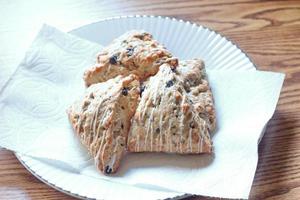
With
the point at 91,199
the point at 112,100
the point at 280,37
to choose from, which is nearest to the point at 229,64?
the point at 280,37

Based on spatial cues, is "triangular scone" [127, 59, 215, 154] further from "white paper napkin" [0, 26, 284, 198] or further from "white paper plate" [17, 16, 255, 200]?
"white paper plate" [17, 16, 255, 200]

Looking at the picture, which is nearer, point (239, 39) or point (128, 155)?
point (128, 155)

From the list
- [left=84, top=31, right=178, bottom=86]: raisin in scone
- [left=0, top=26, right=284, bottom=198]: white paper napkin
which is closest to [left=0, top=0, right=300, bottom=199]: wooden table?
[left=0, top=26, right=284, bottom=198]: white paper napkin

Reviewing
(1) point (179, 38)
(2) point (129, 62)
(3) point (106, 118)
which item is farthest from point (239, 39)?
(3) point (106, 118)

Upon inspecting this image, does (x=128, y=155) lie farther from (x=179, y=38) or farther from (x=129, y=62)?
(x=179, y=38)

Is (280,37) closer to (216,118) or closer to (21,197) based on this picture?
(216,118)
